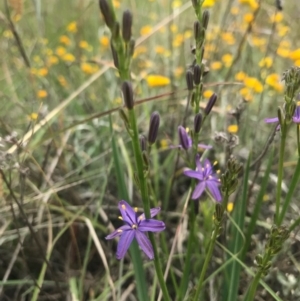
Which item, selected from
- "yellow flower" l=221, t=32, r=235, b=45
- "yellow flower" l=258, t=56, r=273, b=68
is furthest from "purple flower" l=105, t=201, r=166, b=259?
"yellow flower" l=221, t=32, r=235, b=45

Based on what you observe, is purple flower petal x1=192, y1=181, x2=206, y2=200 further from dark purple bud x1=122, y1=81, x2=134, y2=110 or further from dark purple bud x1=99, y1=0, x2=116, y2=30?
dark purple bud x1=99, y1=0, x2=116, y2=30

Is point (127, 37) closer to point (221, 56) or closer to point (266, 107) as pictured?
point (266, 107)

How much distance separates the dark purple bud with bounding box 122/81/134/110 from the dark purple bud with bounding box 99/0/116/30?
9 centimetres

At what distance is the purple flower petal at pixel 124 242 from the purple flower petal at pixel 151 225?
2cm

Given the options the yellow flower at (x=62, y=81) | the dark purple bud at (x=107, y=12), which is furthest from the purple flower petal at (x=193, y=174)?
the yellow flower at (x=62, y=81)

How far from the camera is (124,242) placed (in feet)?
2.80

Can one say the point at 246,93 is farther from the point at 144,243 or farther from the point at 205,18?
the point at 144,243

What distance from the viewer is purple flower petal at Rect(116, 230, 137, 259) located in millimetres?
839

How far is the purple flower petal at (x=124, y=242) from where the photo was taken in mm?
839

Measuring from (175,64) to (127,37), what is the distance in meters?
2.17

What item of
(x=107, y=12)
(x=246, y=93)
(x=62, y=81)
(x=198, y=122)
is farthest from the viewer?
(x=62, y=81)

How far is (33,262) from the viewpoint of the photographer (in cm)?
159

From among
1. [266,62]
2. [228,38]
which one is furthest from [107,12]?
[228,38]

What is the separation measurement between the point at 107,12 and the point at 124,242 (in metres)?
0.43
